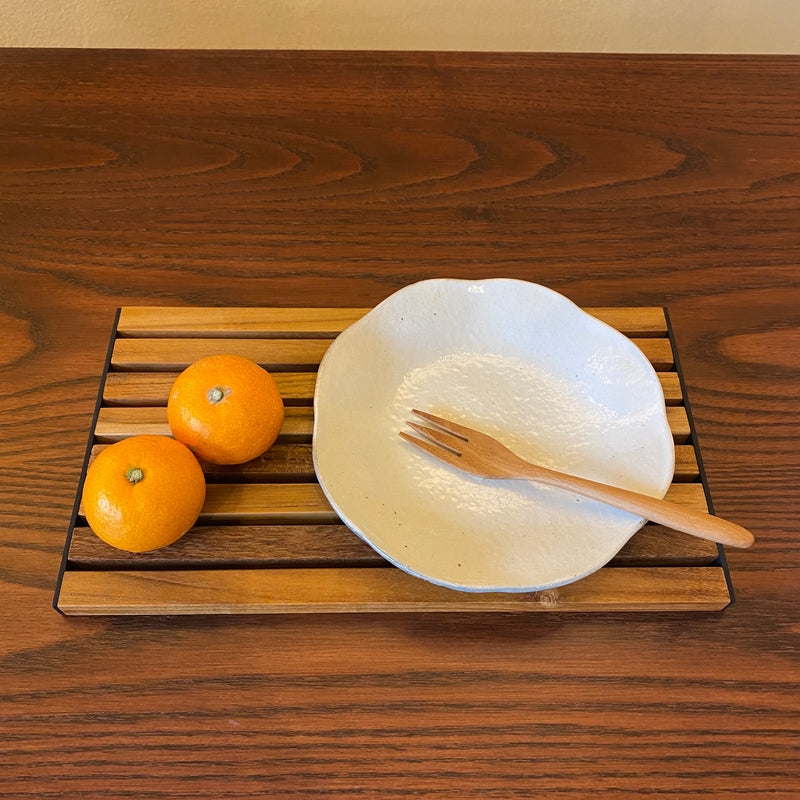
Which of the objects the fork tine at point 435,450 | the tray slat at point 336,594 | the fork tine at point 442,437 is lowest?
the tray slat at point 336,594

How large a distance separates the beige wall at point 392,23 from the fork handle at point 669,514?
1076 millimetres

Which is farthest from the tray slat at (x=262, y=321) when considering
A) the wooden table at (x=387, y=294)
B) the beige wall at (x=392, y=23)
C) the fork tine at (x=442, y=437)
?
the beige wall at (x=392, y=23)

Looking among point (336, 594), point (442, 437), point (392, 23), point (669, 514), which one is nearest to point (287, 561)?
point (336, 594)

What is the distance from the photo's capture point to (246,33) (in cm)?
136

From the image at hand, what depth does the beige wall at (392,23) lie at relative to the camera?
132 cm

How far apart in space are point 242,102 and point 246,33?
55 cm

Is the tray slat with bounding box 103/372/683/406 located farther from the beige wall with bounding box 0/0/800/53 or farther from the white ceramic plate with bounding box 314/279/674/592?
the beige wall with bounding box 0/0/800/53

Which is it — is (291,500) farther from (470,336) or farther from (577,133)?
(577,133)

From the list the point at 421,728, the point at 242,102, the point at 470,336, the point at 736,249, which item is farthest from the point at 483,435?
the point at 242,102

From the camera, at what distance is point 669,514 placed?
1.72 ft

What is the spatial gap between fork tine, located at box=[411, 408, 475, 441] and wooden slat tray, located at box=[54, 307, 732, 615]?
9 centimetres

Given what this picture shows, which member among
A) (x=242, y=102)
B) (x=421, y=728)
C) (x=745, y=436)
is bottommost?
(x=421, y=728)

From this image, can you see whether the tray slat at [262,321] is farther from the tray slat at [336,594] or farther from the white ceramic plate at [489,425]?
the tray slat at [336,594]

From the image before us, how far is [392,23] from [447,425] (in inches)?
39.3
